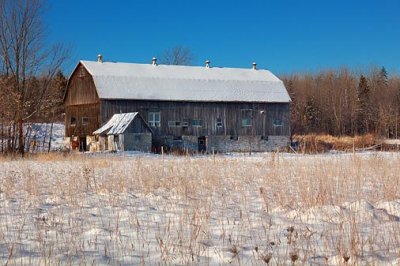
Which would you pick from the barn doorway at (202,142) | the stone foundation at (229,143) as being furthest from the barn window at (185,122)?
the barn doorway at (202,142)

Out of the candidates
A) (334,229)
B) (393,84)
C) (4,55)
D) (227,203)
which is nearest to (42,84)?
(4,55)

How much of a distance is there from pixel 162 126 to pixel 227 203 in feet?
96.9

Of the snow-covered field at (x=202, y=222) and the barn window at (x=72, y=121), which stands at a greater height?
the barn window at (x=72, y=121)

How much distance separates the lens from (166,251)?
4.27 metres

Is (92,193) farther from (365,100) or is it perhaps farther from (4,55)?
(365,100)

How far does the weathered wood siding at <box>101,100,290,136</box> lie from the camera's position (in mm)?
35666

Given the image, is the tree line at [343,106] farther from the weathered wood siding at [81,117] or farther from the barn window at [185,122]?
the weathered wood siding at [81,117]

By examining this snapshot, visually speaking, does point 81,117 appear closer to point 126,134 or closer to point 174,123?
point 126,134

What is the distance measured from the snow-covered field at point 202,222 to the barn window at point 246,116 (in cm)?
2913

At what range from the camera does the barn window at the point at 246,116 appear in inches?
1532

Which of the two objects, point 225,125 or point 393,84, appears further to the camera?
point 393,84

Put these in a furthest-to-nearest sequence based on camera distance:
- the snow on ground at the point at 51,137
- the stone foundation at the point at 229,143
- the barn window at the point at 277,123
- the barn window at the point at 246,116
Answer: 1. the barn window at the point at 277,123
2. the barn window at the point at 246,116
3. the stone foundation at the point at 229,143
4. the snow on ground at the point at 51,137

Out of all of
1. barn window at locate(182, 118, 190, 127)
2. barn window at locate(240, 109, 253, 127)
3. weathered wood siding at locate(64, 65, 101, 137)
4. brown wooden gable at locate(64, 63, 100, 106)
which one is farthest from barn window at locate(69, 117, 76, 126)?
barn window at locate(240, 109, 253, 127)

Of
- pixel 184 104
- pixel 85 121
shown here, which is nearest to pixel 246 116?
pixel 184 104
